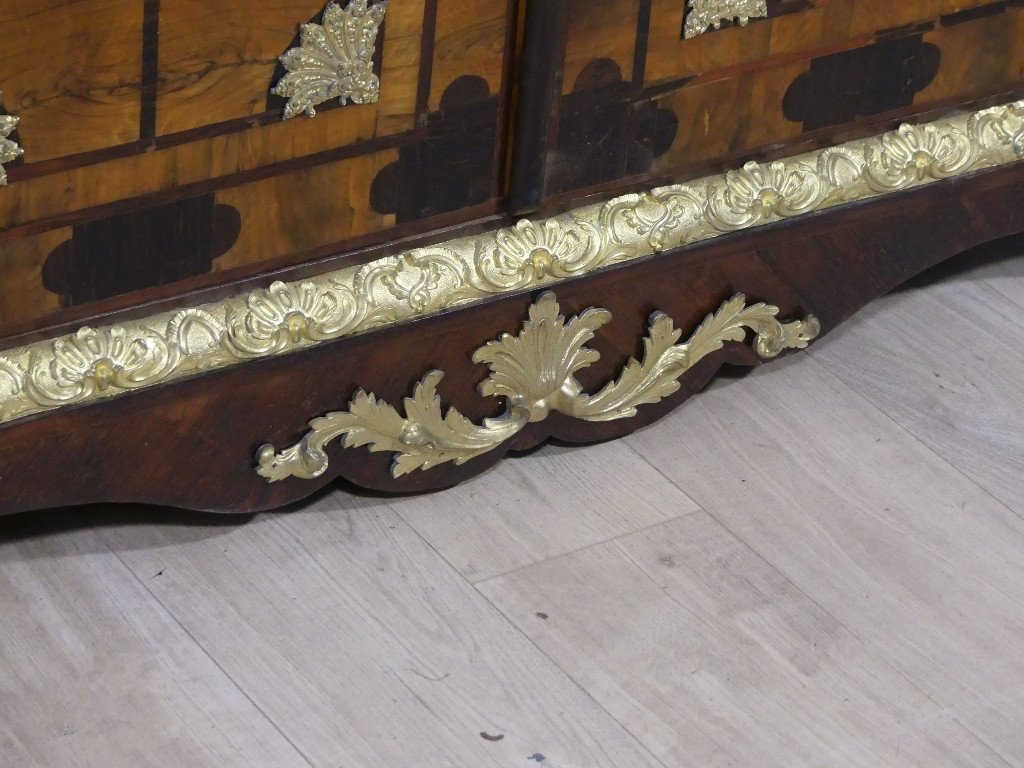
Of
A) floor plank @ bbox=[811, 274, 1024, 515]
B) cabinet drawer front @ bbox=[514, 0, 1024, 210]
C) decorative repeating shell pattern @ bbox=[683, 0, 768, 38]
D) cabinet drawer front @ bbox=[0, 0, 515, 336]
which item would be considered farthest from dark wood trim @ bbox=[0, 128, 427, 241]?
floor plank @ bbox=[811, 274, 1024, 515]

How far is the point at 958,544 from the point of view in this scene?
1.43 metres

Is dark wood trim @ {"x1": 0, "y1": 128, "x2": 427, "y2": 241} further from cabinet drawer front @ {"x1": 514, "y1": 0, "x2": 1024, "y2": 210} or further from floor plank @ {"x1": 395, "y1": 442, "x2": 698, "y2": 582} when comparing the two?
floor plank @ {"x1": 395, "y1": 442, "x2": 698, "y2": 582}

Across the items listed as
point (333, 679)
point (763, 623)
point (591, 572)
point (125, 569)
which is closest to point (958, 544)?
point (763, 623)

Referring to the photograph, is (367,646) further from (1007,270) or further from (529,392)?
(1007,270)

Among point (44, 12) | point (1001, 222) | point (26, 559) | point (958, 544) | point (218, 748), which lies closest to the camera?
point (44, 12)

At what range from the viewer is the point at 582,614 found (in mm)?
1329

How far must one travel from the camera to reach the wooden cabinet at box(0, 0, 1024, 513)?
116cm

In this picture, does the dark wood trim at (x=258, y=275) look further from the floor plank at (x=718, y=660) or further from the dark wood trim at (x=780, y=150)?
the floor plank at (x=718, y=660)

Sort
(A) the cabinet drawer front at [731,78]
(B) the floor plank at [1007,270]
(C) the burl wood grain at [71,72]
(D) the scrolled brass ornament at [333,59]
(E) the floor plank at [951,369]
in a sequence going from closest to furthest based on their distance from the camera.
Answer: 1. (C) the burl wood grain at [71,72]
2. (D) the scrolled brass ornament at [333,59]
3. (A) the cabinet drawer front at [731,78]
4. (E) the floor plank at [951,369]
5. (B) the floor plank at [1007,270]

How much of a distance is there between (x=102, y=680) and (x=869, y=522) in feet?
2.08

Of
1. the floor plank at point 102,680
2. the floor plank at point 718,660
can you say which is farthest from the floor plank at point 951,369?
the floor plank at point 102,680

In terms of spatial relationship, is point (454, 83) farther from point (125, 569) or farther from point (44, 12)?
point (125, 569)

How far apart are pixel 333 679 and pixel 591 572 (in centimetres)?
23

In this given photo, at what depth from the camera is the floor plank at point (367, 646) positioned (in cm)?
121
